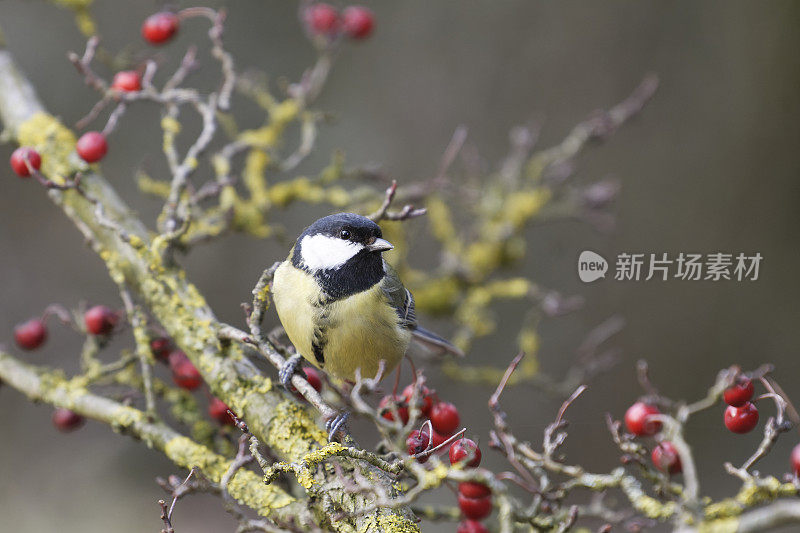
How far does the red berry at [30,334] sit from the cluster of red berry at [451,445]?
0.96m

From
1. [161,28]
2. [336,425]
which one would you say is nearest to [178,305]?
[336,425]

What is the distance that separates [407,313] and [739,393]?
2.65 ft

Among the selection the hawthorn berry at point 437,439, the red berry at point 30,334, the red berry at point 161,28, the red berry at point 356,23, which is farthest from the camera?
the red berry at point 356,23

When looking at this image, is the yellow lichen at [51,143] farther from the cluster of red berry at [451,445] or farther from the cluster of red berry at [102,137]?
the cluster of red berry at [451,445]

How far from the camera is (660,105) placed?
3.67m

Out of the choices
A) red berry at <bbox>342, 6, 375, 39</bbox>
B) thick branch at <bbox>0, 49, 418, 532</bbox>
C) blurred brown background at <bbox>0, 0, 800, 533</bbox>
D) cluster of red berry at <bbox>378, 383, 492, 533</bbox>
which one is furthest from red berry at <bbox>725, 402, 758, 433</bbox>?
blurred brown background at <bbox>0, 0, 800, 533</bbox>

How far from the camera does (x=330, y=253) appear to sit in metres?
1.68

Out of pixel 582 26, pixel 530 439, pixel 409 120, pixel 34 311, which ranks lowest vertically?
pixel 530 439

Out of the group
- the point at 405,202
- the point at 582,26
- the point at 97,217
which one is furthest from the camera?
the point at 582,26

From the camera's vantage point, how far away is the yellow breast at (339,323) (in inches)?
64.1

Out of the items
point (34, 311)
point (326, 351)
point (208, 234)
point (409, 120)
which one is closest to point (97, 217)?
point (208, 234)

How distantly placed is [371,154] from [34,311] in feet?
5.57

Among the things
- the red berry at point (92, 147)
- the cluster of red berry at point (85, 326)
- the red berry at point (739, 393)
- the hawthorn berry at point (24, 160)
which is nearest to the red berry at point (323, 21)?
the red berry at point (92, 147)

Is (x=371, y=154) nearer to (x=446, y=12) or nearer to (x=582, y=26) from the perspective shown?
(x=446, y=12)
